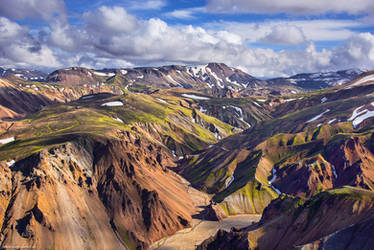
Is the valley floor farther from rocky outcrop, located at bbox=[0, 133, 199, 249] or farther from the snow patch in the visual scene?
the snow patch

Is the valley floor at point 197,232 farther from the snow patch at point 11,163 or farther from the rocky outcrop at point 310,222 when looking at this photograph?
the snow patch at point 11,163

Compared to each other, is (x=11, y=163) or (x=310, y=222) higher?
(x=11, y=163)

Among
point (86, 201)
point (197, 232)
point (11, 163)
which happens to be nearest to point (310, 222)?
point (197, 232)

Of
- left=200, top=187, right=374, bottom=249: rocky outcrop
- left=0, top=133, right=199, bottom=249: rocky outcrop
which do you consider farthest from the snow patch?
left=200, top=187, right=374, bottom=249: rocky outcrop

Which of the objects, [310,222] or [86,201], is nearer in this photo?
[310,222]

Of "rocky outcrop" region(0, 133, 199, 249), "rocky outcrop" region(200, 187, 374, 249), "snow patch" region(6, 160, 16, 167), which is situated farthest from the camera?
"snow patch" region(6, 160, 16, 167)

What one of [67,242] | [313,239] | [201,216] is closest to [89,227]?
[67,242]

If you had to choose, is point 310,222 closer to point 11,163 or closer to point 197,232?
point 197,232

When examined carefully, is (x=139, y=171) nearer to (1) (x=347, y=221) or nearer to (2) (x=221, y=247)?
(2) (x=221, y=247)

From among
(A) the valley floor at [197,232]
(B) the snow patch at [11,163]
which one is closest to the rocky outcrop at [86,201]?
(B) the snow patch at [11,163]
